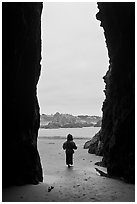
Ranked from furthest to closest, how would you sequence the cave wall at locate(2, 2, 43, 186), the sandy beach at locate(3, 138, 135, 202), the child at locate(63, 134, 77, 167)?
the child at locate(63, 134, 77, 167) < the cave wall at locate(2, 2, 43, 186) < the sandy beach at locate(3, 138, 135, 202)

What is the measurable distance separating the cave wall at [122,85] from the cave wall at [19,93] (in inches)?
141

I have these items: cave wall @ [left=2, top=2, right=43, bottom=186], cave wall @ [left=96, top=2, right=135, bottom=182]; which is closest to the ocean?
cave wall @ [left=96, top=2, right=135, bottom=182]

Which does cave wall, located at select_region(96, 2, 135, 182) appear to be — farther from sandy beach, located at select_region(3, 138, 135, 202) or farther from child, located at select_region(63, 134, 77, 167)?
child, located at select_region(63, 134, 77, 167)

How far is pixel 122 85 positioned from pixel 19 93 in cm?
477

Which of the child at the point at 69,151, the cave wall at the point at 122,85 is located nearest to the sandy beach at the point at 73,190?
the cave wall at the point at 122,85

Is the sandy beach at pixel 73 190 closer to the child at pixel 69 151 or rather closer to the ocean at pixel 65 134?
the child at pixel 69 151

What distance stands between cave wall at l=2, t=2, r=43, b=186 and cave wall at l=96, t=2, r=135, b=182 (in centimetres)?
359

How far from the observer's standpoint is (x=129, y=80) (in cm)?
1268

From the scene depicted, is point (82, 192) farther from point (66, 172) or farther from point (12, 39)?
point (12, 39)

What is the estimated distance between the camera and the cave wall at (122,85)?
40.3ft

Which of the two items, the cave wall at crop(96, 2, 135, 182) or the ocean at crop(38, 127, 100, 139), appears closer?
the cave wall at crop(96, 2, 135, 182)

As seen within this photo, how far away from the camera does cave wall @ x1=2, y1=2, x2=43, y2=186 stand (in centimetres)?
1107

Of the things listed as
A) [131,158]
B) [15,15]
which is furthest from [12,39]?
[131,158]

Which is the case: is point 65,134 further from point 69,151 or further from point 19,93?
point 19,93
